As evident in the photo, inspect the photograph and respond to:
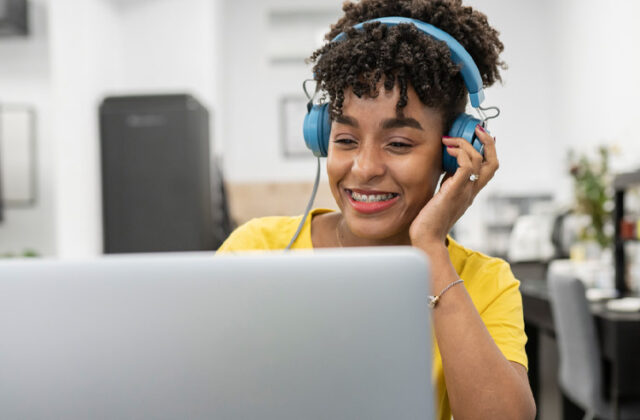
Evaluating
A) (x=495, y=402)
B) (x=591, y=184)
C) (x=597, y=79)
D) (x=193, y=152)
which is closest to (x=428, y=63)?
(x=495, y=402)

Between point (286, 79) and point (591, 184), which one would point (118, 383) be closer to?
point (591, 184)

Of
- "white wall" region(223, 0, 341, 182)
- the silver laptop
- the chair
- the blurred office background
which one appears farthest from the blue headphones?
"white wall" region(223, 0, 341, 182)

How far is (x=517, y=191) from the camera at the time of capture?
610 cm

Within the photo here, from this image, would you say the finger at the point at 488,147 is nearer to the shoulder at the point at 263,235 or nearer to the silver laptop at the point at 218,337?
the shoulder at the point at 263,235

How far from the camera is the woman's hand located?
0.81 m

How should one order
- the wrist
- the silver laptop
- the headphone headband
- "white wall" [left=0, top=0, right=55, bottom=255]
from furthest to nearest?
1. "white wall" [left=0, top=0, right=55, bottom=255]
2. the headphone headband
3. the wrist
4. the silver laptop

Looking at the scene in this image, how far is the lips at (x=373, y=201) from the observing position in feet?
2.95

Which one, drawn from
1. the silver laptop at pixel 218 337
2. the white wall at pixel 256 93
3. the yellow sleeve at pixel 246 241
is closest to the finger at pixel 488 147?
the yellow sleeve at pixel 246 241

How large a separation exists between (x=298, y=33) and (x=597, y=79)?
3037 mm

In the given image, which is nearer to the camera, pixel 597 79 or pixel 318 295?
pixel 318 295

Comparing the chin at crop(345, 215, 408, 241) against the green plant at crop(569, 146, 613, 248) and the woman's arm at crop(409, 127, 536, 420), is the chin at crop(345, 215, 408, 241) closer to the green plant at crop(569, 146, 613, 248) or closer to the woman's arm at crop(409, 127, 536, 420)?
the woman's arm at crop(409, 127, 536, 420)

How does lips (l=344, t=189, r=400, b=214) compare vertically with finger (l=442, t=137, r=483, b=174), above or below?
below

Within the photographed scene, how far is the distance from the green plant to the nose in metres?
2.60

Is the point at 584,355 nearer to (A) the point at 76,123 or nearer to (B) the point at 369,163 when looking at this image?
(B) the point at 369,163
